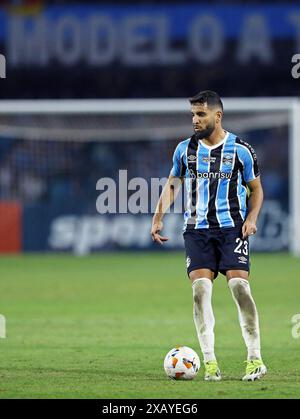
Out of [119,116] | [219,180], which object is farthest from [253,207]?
[119,116]

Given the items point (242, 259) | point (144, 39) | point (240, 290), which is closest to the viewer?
point (240, 290)

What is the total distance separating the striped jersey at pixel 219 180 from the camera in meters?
7.59

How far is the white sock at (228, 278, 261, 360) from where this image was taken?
742 cm

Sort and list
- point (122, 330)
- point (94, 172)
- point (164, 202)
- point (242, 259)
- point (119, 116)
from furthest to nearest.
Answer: point (94, 172)
point (119, 116)
point (122, 330)
point (164, 202)
point (242, 259)

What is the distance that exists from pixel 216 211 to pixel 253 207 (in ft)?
0.85

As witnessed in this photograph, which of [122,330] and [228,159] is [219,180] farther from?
[122,330]

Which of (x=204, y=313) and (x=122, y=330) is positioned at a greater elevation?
(x=204, y=313)

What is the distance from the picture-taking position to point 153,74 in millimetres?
24703

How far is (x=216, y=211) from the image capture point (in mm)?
7590

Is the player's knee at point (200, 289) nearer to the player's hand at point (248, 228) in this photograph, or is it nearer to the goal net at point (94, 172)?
the player's hand at point (248, 228)

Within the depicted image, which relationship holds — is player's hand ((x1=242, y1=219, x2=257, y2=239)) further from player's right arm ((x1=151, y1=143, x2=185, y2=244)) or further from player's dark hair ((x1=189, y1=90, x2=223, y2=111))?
player's dark hair ((x1=189, y1=90, x2=223, y2=111))

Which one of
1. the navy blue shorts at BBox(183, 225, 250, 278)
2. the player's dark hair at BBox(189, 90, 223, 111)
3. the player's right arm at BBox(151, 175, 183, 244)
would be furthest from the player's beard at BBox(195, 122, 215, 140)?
the navy blue shorts at BBox(183, 225, 250, 278)

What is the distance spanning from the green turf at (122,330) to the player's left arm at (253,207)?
1000mm

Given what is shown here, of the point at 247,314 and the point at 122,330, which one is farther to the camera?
the point at 122,330
